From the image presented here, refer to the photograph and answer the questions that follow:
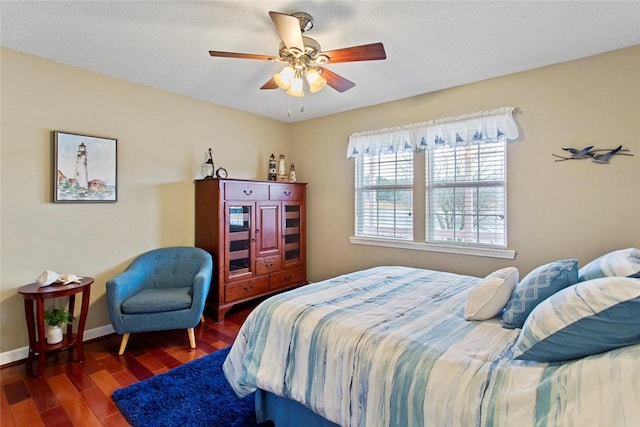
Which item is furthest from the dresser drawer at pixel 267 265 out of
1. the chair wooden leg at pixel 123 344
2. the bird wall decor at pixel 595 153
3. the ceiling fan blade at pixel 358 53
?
→ the bird wall decor at pixel 595 153

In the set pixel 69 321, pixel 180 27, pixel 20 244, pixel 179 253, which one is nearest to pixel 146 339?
pixel 69 321

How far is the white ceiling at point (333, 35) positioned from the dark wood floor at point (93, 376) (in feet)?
8.11

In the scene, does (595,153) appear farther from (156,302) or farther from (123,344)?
(123,344)

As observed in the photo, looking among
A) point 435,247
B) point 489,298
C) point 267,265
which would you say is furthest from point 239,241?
point 489,298

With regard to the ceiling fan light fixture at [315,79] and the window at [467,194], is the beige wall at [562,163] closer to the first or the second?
the window at [467,194]

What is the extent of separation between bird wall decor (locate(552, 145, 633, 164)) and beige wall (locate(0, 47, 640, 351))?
0.04 metres

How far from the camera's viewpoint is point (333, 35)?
2.27 meters

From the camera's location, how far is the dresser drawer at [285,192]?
12.9 ft

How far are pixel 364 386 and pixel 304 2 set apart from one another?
2084 mm

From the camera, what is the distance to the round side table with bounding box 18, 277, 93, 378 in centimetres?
230

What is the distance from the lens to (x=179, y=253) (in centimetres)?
330

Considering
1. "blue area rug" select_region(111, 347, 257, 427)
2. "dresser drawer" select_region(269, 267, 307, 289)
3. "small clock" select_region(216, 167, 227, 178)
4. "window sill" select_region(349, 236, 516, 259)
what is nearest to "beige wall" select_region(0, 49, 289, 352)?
"small clock" select_region(216, 167, 227, 178)

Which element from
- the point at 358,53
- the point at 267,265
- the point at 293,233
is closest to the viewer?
the point at 358,53

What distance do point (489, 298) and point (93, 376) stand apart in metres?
2.72
